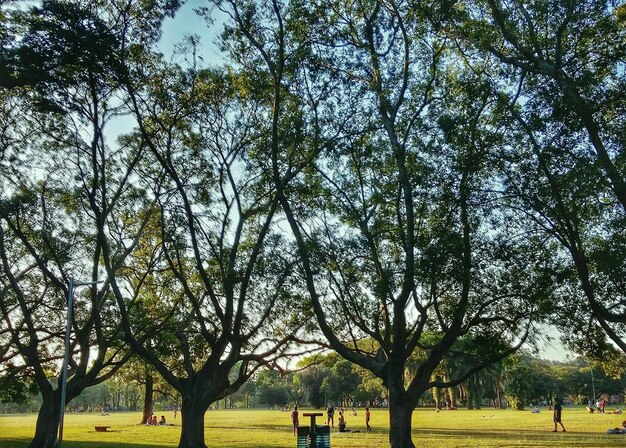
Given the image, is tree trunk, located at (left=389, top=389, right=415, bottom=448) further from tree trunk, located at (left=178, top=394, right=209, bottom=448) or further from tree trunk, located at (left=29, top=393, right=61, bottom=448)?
tree trunk, located at (left=29, top=393, right=61, bottom=448)

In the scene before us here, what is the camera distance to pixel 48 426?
21750 mm

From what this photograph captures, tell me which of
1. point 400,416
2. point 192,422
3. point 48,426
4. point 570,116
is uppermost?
point 570,116

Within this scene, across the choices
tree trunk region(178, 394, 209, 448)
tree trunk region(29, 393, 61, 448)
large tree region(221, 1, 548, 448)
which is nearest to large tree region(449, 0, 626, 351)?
large tree region(221, 1, 548, 448)

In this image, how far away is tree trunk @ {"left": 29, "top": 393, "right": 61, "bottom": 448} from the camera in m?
21.6

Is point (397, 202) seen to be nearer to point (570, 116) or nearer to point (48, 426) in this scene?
point (570, 116)

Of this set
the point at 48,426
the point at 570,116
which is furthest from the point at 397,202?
the point at 48,426

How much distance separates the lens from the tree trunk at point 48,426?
849 inches

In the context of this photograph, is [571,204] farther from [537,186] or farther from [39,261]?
[39,261]

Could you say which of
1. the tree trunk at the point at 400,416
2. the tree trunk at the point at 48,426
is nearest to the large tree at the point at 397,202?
the tree trunk at the point at 400,416

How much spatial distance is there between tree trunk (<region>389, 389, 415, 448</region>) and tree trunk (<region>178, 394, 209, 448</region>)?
22.1 feet

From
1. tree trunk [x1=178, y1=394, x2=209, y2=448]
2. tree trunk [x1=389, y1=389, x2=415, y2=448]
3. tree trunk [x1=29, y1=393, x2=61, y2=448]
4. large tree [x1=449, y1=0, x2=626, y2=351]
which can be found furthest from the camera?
tree trunk [x1=29, y1=393, x2=61, y2=448]

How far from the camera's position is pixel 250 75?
19.2 metres

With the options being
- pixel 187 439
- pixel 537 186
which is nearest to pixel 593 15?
pixel 537 186

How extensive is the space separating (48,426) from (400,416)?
1361 centimetres
